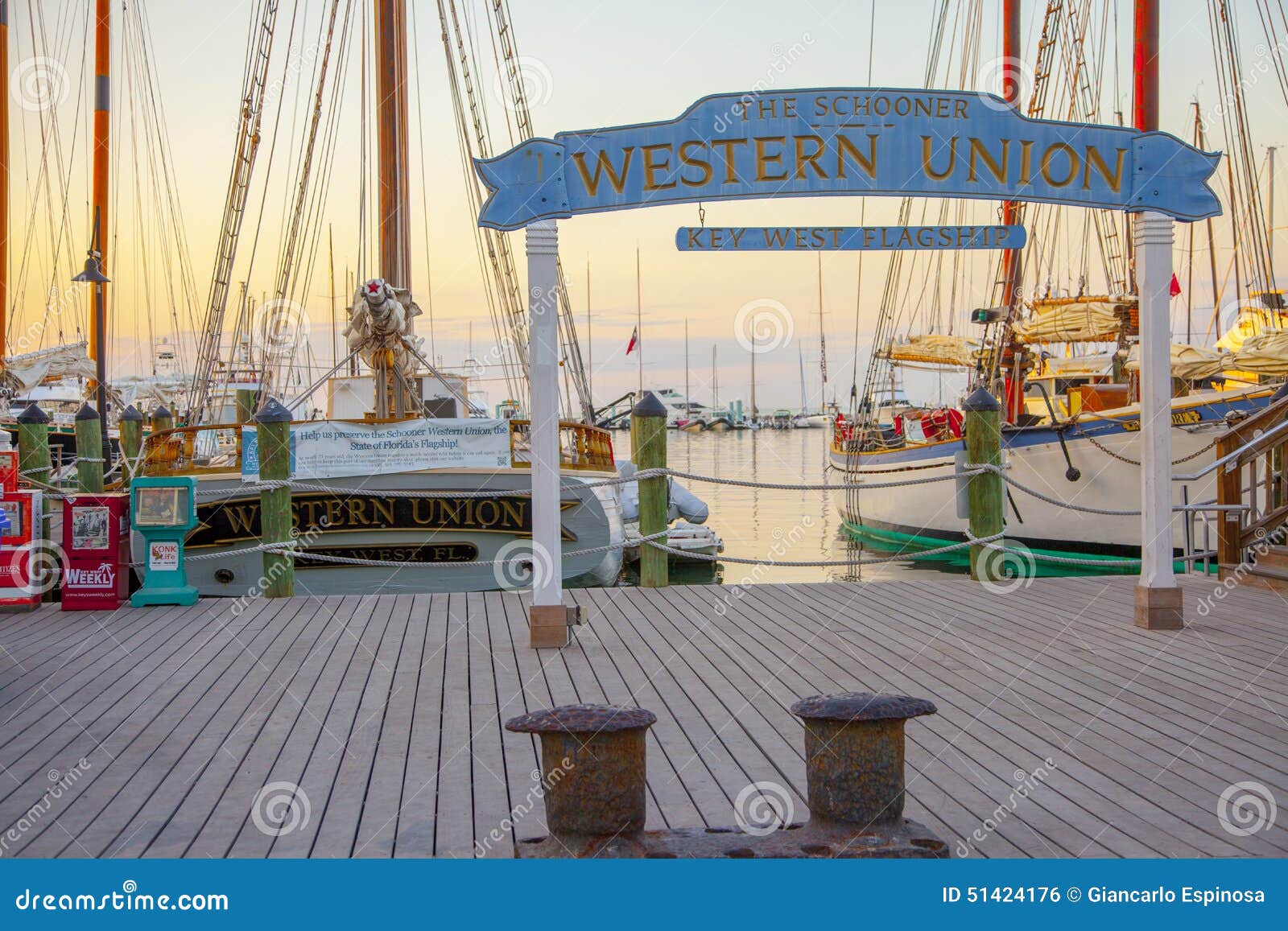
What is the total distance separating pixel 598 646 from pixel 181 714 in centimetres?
255

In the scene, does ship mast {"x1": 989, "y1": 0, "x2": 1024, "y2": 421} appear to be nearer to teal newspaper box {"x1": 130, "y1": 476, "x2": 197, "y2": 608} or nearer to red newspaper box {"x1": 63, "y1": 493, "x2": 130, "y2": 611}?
teal newspaper box {"x1": 130, "y1": 476, "x2": 197, "y2": 608}

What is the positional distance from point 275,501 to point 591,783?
24.2 feet

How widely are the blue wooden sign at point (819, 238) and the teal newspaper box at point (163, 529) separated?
4.42 m

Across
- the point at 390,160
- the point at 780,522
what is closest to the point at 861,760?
the point at 390,160

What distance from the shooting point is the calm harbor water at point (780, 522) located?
24.5 metres

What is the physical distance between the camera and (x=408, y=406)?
1623 cm

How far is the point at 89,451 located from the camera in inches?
608

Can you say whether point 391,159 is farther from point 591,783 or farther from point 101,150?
point 591,783

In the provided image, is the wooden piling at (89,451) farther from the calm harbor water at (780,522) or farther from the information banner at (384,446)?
the calm harbor water at (780,522)

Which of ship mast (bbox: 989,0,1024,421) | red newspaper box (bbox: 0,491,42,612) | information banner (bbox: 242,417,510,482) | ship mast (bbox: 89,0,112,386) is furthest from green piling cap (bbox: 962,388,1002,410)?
ship mast (bbox: 89,0,112,386)

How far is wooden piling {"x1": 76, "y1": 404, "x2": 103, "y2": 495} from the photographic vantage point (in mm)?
14117

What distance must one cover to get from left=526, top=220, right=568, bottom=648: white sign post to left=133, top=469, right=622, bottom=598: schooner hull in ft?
19.9

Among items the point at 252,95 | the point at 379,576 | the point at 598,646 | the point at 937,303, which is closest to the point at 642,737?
the point at 598,646

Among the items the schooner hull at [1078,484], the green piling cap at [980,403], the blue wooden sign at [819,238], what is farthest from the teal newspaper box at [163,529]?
Result: the schooner hull at [1078,484]
